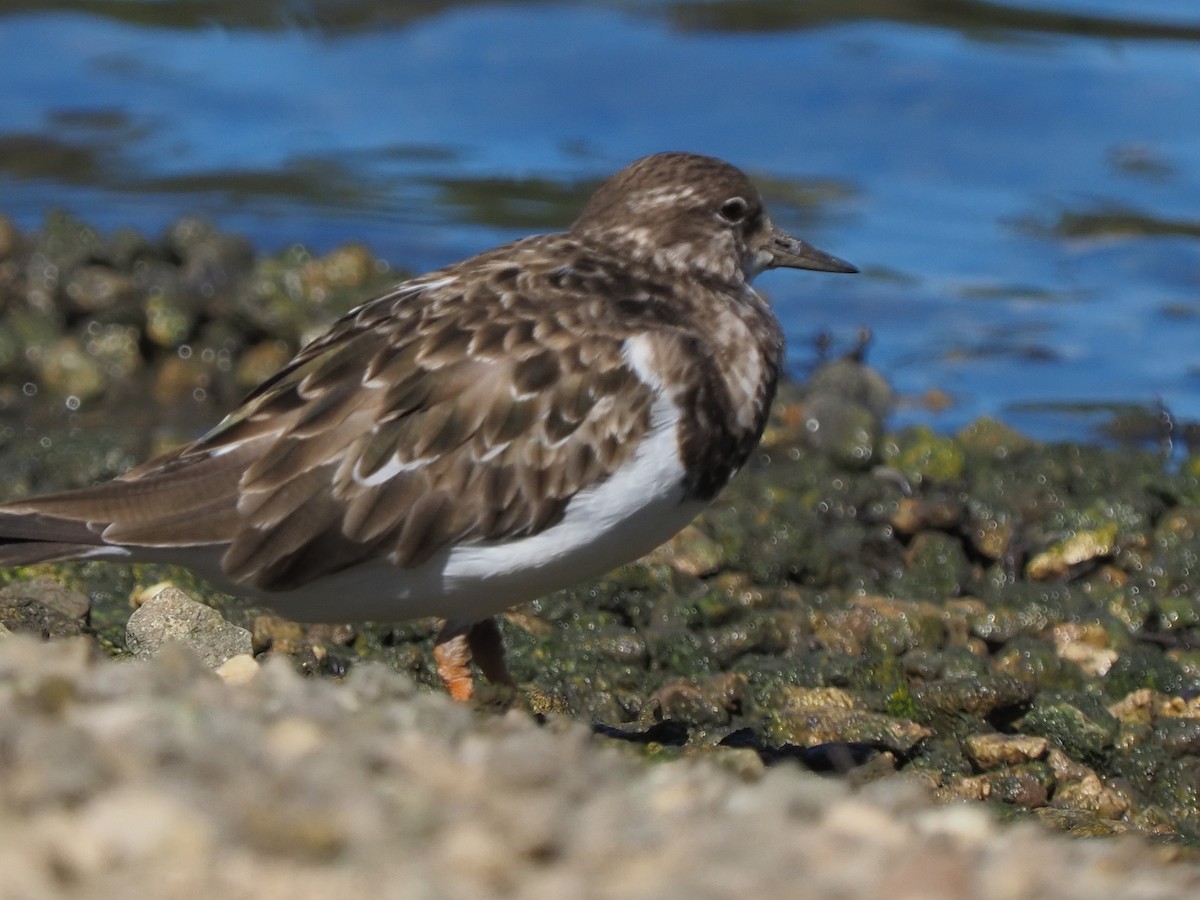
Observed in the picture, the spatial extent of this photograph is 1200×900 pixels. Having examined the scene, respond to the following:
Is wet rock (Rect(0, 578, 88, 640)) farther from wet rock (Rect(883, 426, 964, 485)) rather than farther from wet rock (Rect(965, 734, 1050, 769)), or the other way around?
wet rock (Rect(883, 426, 964, 485))

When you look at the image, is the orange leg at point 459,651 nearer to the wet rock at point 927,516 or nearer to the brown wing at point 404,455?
the brown wing at point 404,455

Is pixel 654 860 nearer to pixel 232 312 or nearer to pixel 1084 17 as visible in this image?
pixel 232 312

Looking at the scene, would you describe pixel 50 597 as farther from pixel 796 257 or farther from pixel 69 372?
pixel 69 372

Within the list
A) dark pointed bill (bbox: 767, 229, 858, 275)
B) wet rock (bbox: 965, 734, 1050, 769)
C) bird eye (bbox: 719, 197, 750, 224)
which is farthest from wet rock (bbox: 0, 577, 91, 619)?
wet rock (bbox: 965, 734, 1050, 769)

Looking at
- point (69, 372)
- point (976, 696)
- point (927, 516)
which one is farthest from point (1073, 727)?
point (69, 372)

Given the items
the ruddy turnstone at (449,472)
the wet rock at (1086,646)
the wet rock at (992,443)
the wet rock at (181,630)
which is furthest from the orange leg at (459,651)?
the wet rock at (992,443)
